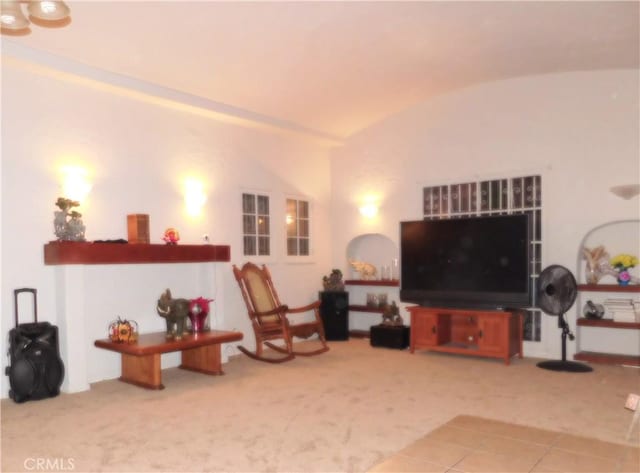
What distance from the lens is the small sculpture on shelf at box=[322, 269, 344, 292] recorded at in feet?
23.6

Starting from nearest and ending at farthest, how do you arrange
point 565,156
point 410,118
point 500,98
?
1. point 565,156
2. point 500,98
3. point 410,118

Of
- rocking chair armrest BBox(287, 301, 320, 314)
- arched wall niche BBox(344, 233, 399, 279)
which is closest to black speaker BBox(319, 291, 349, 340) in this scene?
arched wall niche BBox(344, 233, 399, 279)

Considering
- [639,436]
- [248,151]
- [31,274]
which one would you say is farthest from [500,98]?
[31,274]

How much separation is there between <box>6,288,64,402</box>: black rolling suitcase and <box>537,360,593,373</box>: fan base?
4.66 m

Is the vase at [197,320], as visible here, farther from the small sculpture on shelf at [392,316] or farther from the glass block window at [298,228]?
the small sculpture on shelf at [392,316]

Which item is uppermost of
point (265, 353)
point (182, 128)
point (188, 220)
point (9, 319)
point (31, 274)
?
point (182, 128)

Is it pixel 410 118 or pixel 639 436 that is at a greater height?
pixel 410 118

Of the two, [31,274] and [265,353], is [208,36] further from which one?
[265,353]

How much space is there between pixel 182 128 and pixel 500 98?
374cm

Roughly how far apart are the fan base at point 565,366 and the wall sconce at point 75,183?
4.88m

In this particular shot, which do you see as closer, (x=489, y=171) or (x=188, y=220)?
(x=188, y=220)

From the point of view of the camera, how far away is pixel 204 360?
5219 millimetres

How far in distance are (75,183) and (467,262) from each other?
4.18 m

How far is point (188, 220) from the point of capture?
5.78 meters
